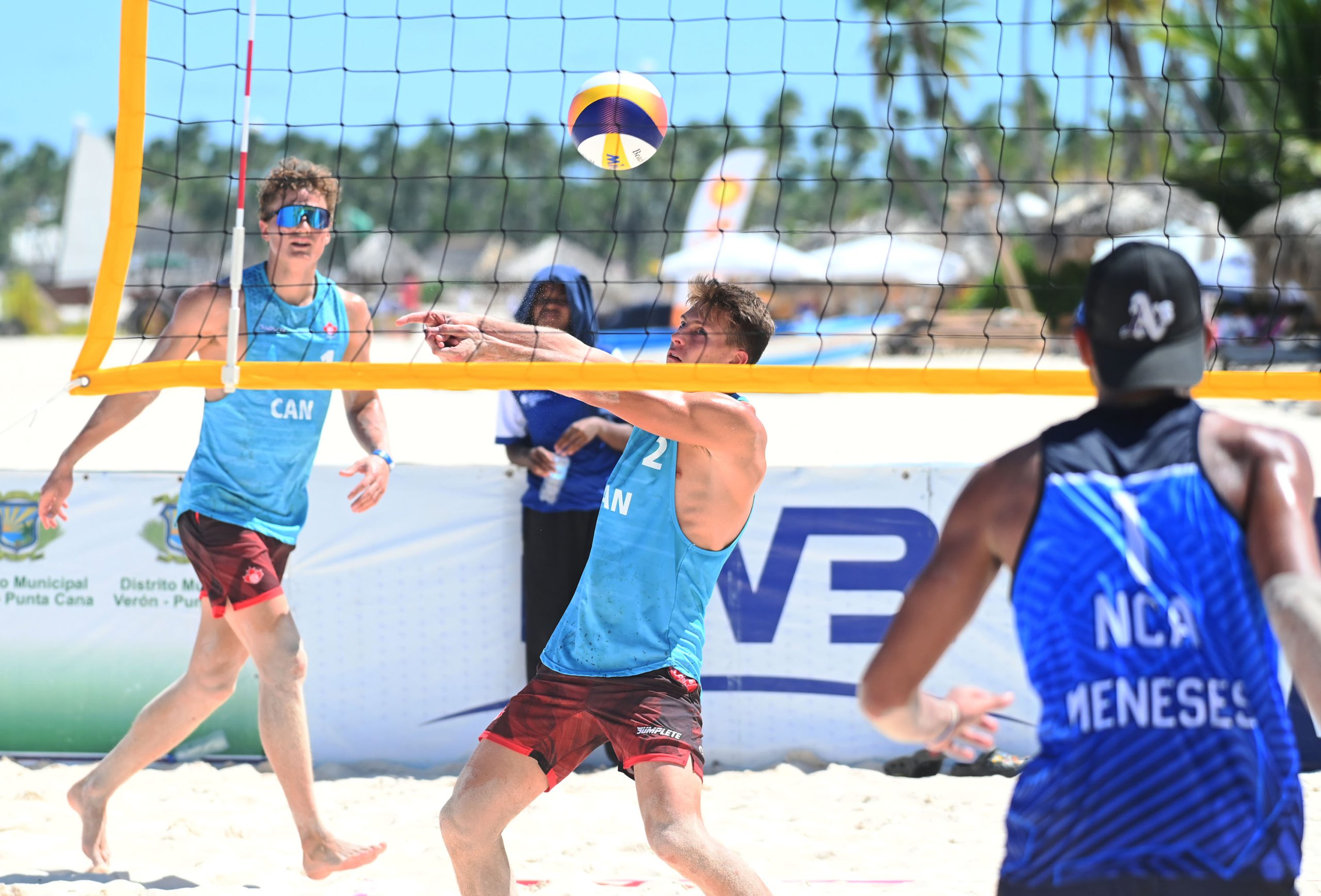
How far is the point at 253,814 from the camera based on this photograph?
3951 millimetres

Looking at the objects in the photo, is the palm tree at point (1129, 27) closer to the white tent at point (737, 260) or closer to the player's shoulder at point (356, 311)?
the white tent at point (737, 260)

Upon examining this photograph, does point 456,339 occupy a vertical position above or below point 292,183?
below

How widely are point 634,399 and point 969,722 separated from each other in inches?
37.4

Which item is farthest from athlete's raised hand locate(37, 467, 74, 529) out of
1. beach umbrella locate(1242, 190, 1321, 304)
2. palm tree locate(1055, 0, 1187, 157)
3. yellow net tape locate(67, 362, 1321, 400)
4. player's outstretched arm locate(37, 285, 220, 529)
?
palm tree locate(1055, 0, 1187, 157)

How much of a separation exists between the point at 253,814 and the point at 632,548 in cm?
201

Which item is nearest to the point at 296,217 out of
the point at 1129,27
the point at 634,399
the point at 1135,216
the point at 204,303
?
the point at 204,303

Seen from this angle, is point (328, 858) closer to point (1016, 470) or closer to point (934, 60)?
point (1016, 470)

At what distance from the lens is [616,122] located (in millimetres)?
3355

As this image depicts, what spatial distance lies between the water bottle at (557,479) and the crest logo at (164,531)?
127 cm

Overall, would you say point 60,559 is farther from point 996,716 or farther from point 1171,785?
point 1171,785

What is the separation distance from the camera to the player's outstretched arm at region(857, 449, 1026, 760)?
1551 mm

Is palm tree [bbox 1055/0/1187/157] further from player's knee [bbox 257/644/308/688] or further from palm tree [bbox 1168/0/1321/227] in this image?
player's knee [bbox 257/644/308/688]

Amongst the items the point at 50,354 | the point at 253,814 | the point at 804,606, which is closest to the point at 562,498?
the point at 804,606

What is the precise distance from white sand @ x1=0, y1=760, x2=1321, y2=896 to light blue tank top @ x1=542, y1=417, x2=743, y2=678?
102 cm
